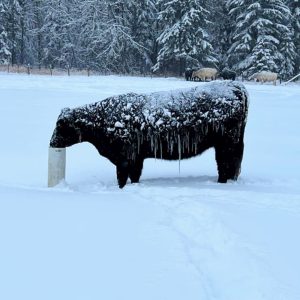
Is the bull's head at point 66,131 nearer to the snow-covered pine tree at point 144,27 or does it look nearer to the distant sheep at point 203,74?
the distant sheep at point 203,74

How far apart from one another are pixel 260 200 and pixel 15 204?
254 cm

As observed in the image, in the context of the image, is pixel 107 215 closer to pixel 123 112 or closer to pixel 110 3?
pixel 123 112

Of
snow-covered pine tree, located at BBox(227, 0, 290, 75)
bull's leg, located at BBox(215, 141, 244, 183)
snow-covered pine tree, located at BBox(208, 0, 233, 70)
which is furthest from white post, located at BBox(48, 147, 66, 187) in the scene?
snow-covered pine tree, located at BBox(208, 0, 233, 70)

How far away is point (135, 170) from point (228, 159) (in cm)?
149

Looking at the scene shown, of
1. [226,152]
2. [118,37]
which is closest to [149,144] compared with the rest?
[226,152]

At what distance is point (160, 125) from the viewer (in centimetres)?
697

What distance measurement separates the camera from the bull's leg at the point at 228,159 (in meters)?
7.18

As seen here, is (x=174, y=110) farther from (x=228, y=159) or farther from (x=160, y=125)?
(x=228, y=159)

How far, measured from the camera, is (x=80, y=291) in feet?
8.33

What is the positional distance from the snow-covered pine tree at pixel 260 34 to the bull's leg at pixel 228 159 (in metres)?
24.7

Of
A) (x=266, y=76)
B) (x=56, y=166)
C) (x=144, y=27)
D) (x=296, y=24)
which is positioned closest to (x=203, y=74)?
(x=266, y=76)

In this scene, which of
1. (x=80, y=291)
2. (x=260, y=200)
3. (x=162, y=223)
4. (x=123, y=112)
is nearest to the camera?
(x=80, y=291)

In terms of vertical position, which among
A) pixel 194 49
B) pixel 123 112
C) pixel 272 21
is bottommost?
pixel 123 112

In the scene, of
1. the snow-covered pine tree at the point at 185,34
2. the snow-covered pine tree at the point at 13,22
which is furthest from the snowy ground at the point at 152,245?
the snow-covered pine tree at the point at 13,22
